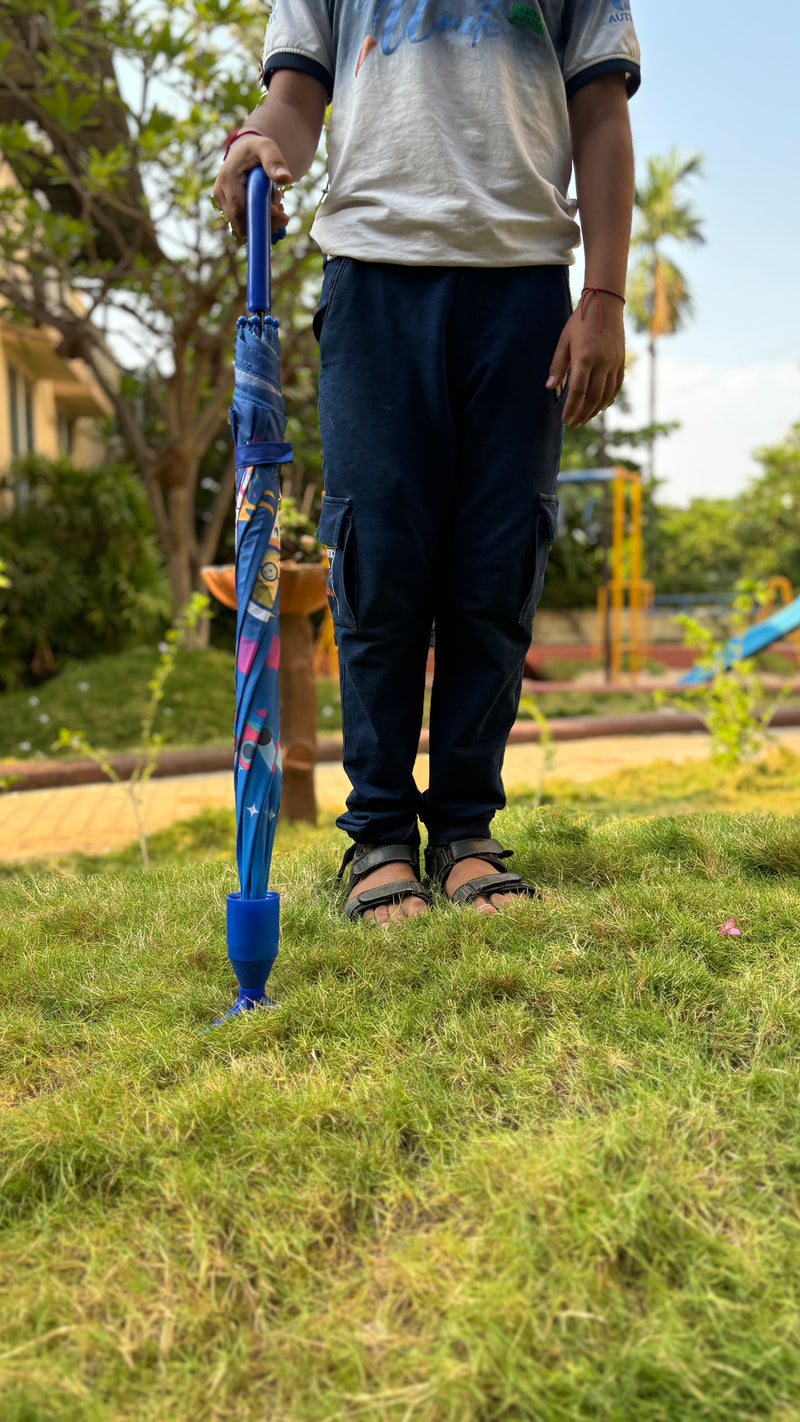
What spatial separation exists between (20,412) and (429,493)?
13025 millimetres

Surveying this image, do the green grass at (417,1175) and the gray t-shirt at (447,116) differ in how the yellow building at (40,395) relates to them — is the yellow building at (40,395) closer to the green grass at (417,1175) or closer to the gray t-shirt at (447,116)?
the gray t-shirt at (447,116)

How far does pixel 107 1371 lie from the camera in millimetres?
930

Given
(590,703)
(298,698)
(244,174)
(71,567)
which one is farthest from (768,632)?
(244,174)

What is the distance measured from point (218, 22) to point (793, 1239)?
26.5ft

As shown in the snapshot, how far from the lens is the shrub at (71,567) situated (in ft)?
33.0

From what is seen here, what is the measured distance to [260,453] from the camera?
5.06 ft

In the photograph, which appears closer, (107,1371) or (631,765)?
(107,1371)

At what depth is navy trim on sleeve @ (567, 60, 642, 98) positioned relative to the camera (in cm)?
202

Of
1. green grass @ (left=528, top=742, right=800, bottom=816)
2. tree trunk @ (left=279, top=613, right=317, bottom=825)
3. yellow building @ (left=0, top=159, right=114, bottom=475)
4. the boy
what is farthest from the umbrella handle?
yellow building @ (left=0, top=159, right=114, bottom=475)

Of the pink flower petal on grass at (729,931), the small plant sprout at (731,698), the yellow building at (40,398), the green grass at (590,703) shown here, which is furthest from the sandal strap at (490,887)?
the yellow building at (40,398)

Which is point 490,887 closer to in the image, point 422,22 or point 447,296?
point 447,296

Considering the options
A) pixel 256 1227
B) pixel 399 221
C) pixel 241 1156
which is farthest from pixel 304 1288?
pixel 399 221

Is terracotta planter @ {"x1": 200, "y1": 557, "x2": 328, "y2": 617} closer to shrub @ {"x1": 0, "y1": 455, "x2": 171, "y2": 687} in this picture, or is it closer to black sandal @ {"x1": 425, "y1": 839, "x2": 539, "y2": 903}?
black sandal @ {"x1": 425, "y1": 839, "x2": 539, "y2": 903}

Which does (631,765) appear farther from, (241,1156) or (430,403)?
(241,1156)
